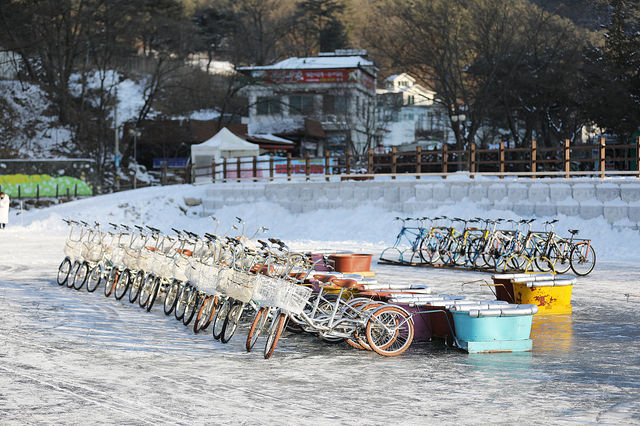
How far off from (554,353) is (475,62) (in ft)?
134

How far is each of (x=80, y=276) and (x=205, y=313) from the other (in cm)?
586

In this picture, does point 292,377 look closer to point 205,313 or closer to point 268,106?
point 205,313

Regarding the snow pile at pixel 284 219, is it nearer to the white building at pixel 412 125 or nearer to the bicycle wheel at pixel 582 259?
the bicycle wheel at pixel 582 259

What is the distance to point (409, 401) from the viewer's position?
24.8 feet

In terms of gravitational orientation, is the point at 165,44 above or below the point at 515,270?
above

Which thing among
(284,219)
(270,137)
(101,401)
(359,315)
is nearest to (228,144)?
(284,219)

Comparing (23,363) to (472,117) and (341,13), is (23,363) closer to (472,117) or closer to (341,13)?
(472,117)

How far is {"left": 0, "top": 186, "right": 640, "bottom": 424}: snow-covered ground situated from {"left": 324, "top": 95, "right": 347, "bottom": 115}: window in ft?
154

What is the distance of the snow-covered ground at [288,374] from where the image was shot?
7117 millimetres

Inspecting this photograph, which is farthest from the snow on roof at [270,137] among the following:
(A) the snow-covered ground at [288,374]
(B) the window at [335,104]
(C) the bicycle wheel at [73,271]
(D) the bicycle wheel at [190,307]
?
(D) the bicycle wheel at [190,307]

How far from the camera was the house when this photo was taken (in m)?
60.7

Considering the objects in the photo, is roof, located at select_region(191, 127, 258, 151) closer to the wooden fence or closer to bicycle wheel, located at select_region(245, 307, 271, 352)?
the wooden fence

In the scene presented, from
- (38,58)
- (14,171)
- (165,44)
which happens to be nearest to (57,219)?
(14,171)

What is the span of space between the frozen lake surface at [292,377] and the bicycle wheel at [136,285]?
0.74 m
